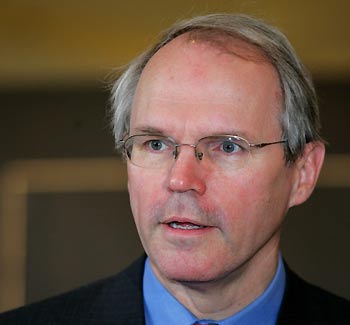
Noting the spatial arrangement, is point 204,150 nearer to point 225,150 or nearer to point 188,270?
point 225,150

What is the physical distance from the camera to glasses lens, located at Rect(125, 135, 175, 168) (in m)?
2.07

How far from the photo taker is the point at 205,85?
6.80 feet

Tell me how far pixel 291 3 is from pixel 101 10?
860 mm

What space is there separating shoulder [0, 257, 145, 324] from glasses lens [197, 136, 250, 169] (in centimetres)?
38

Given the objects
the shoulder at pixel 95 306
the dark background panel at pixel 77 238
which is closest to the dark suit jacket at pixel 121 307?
the shoulder at pixel 95 306

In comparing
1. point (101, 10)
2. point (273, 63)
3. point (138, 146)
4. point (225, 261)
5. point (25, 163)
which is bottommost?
point (25, 163)

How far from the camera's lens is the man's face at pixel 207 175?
201 centimetres

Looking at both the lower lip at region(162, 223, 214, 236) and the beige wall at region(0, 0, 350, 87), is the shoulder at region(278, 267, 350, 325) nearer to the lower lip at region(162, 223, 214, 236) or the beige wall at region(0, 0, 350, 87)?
the lower lip at region(162, 223, 214, 236)

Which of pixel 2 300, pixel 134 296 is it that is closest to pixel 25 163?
pixel 2 300

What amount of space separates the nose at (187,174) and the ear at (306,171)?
0.32 metres

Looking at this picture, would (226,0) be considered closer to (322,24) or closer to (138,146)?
(322,24)

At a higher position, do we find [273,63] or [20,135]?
[273,63]

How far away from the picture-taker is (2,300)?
4.37 metres

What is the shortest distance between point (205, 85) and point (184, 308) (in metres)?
0.49
